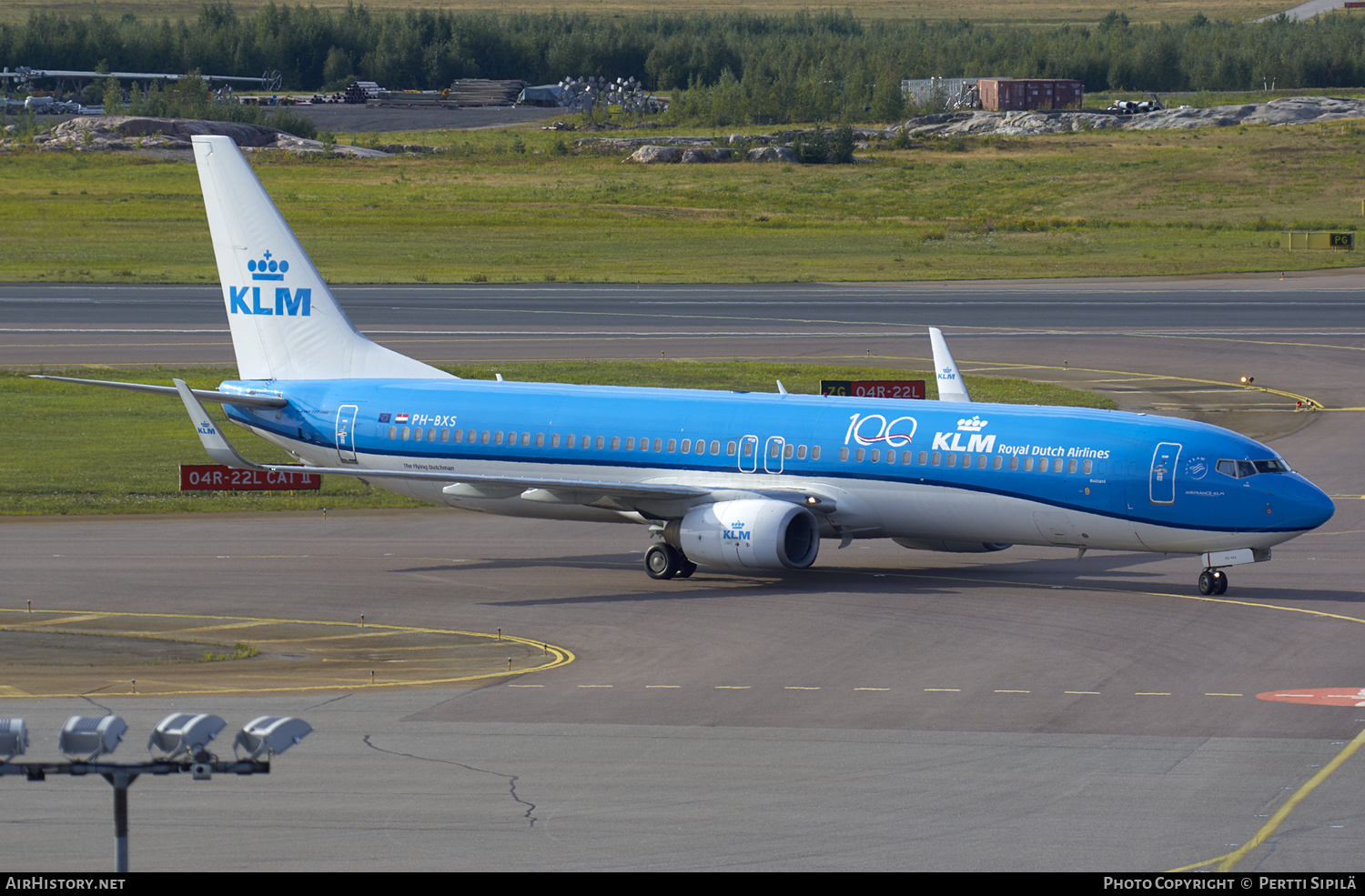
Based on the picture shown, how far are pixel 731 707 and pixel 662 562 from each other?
12.7 metres

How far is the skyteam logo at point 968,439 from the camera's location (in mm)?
41125

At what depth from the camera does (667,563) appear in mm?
43281

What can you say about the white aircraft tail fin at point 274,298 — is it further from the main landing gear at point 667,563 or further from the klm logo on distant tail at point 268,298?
the main landing gear at point 667,563

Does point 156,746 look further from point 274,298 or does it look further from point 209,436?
point 274,298

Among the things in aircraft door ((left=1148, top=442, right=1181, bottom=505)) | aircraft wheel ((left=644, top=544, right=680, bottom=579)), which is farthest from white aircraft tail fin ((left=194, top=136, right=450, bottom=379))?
aircraft door ((left=1148, top=442, right=1181, bottom=505))

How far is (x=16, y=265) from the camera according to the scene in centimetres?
12138

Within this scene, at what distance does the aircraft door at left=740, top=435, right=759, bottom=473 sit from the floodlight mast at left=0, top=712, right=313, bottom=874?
28.6m

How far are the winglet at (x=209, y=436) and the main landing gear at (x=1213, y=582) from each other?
74.8 ft

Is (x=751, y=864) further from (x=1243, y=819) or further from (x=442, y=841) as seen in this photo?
(x=1243, y=819)

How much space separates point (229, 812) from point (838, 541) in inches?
1080

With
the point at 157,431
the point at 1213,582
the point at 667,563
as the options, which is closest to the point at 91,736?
the point at 667,563

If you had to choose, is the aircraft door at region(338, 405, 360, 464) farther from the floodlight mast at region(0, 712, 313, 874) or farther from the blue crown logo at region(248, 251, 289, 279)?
the floodlight mast at region(0, 712, 313, 874)

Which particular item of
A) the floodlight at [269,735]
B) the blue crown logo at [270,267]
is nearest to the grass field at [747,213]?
the blue crown logo at [270,267]

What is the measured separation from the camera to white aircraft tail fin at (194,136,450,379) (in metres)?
48.6
